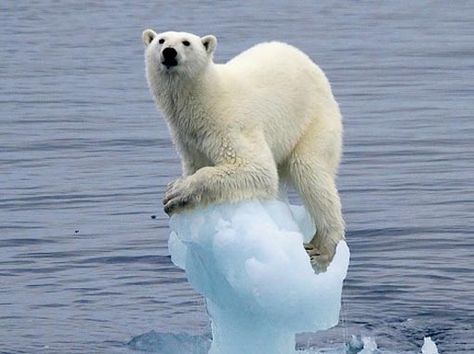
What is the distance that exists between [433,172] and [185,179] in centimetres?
779

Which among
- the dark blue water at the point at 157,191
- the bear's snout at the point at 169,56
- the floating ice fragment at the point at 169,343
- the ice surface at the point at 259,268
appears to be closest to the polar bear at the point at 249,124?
the bear's snout at the point at 169,56

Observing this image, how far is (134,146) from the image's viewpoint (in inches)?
691

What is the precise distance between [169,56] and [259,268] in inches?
46.9

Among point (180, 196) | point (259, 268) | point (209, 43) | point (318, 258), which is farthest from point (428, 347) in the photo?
point (209, 43)

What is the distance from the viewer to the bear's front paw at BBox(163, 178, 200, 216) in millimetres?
8164

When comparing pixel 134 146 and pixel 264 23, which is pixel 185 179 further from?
pixel 264 23

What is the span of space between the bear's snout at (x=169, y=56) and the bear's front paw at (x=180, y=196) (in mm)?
605

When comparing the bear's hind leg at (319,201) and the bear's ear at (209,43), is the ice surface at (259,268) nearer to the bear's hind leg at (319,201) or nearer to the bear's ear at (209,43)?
the bear's hind leg at (319,201)

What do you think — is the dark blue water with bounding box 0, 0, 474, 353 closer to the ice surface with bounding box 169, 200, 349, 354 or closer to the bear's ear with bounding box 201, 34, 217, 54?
the ice surface with bounding box 169, 200, 349, 354

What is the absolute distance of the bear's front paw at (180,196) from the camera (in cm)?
816

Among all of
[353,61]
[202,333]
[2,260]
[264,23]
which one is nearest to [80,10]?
[264,23]

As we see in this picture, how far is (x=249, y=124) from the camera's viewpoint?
27.4 feet

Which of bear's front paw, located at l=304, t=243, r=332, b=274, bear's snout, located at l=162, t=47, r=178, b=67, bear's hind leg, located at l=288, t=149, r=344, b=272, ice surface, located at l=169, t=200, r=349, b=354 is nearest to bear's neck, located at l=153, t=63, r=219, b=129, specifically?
bear's snout, located at l=162, t=47, r=178, b=67

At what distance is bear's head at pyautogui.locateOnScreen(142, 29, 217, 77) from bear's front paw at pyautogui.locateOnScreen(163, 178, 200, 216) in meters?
0.57
